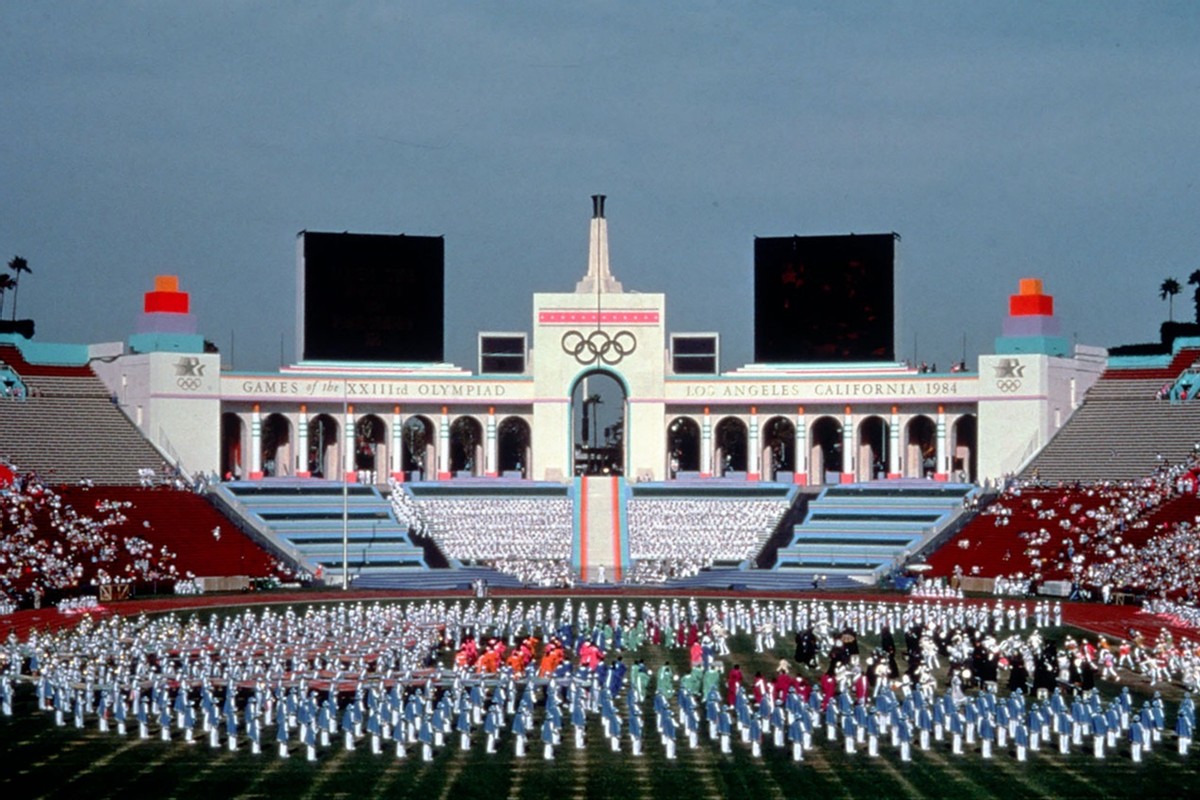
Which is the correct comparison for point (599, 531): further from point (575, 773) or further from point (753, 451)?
point (575, 773)

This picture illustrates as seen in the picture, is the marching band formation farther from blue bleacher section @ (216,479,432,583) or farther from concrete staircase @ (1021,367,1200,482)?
concrete staircase @ (1021,367,1200,482)

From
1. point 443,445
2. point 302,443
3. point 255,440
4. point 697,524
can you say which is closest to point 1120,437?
point 697,524

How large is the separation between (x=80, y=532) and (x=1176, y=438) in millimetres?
47047

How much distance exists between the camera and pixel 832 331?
85.4m

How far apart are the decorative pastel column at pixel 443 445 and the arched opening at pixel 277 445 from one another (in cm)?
728

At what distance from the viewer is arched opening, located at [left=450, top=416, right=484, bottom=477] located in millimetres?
93750

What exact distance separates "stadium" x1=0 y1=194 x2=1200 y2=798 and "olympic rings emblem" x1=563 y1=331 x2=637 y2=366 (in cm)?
14

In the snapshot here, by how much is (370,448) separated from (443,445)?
25.9m

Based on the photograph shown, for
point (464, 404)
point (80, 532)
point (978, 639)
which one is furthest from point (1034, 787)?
point (464, 404)

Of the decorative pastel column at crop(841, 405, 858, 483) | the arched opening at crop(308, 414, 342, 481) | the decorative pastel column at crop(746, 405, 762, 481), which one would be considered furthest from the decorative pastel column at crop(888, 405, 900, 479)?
the arched opening at crop(308, 414, 342, 481)

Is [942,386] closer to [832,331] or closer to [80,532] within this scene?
[832,331]

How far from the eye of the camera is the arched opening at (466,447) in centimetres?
9375

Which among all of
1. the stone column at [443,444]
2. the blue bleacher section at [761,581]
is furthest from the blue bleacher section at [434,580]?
the stone column at [443,444]

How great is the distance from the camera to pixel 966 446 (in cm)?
9169
